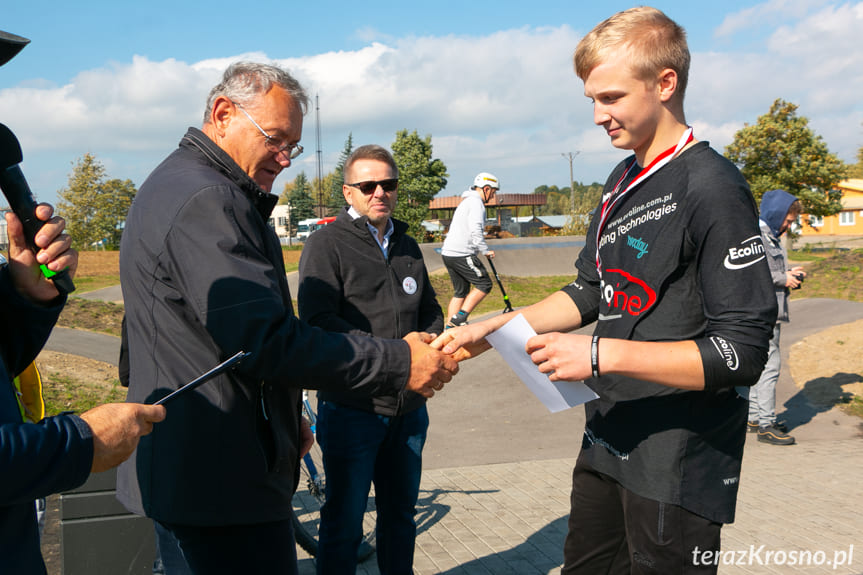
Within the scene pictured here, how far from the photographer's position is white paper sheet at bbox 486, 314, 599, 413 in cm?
221

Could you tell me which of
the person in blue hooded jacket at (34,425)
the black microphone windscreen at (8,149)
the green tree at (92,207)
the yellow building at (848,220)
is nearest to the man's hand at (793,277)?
the person in blue hooded jacket at (34,425)

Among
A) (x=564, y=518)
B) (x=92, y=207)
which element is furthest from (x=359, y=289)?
(x=92, y=207)

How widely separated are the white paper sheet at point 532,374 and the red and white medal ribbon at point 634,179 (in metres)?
0.42

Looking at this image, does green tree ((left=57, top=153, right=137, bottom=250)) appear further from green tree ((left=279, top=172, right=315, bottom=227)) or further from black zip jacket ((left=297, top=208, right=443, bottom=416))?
black zip jacket ((left=297, top=208, right=443, bottom=416))

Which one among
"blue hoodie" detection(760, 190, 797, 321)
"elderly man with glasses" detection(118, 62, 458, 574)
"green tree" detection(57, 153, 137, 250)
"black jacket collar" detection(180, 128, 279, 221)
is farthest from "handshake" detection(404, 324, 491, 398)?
"green tree" detection(57, 153, 137, 250)

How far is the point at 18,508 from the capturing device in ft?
5.52

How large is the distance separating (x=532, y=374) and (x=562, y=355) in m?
0.21

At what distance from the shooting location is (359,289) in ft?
12.2

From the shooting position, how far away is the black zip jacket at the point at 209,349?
2115 mm

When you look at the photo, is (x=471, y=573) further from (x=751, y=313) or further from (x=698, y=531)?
(x=751, y=313)

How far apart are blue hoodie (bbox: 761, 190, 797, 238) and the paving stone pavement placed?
2189 mm

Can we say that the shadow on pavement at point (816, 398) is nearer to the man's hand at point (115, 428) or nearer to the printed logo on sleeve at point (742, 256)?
the printed logo on sleeve at point (742, 256)

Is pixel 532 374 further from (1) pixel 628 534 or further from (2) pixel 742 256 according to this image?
(2) pixel 742 256

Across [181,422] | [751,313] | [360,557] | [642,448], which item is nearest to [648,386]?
[642,448]
